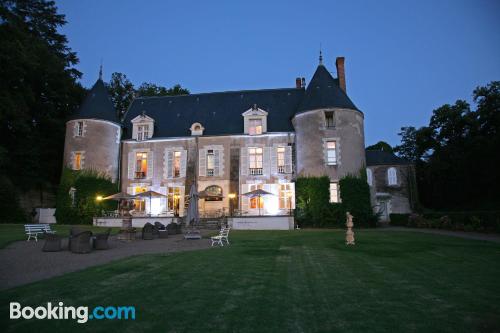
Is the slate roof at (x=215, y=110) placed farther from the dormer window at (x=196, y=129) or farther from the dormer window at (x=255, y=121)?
the dormer window at (x=255, y=121)

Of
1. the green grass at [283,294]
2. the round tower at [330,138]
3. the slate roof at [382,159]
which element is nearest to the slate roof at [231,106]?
the round tower at [330,138]

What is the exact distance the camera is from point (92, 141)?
26266 millimetres

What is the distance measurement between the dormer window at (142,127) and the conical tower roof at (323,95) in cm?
1302

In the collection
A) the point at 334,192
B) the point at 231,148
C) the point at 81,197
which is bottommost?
the point at 81,197

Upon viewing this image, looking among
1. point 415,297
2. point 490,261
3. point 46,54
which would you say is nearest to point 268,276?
point 415,297

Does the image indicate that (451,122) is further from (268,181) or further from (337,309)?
(337,309)

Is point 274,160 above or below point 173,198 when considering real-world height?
above

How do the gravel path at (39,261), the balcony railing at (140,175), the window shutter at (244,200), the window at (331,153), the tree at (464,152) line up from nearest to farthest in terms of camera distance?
the gravel path at (39,261) → the window at (331,153) → the window shutter at (244,200) → the balcony railing at (140,175) → the tree at (464,152)

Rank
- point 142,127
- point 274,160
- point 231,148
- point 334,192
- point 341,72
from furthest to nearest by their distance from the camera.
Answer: point 341,72, point 142,127, point 231,148, point 274,160, point 334,192

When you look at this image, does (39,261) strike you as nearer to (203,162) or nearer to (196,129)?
(203,162)

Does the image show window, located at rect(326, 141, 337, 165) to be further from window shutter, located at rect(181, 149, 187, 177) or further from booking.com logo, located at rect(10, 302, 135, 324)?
booking.com logo, located at rect(10, 302, 135, 324)

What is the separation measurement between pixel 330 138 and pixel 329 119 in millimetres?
1616

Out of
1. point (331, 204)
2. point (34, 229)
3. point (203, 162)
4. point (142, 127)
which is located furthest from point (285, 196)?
point (34, 229)

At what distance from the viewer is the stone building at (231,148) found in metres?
24.4
